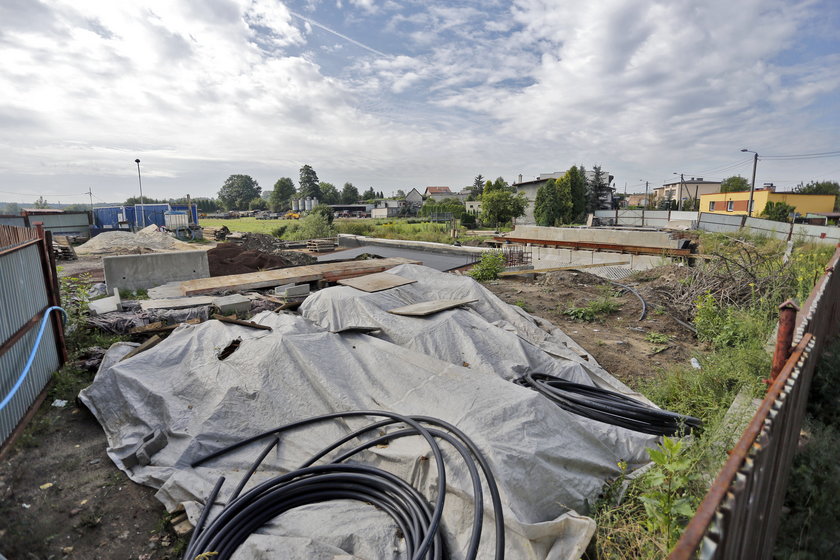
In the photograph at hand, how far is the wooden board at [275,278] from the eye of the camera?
973 centimetres

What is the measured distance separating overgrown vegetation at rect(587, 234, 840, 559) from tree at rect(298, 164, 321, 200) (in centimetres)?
9180

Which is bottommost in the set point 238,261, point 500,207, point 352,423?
point 352,423

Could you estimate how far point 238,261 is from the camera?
545 inches

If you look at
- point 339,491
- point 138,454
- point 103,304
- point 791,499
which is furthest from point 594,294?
point 103,304

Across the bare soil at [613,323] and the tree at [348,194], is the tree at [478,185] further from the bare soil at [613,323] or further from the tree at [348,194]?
the bare soil at [613,323]

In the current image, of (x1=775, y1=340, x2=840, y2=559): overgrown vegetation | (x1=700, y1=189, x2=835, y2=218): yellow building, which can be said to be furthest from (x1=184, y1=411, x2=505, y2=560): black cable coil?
(x1=700, y1=189, x2=835, y2=218): yellow building

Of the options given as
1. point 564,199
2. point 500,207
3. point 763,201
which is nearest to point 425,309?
point 500,207

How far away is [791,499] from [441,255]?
50.9 feet

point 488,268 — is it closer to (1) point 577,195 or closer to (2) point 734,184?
(1) point 577,195

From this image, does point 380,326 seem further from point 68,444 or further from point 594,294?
point 594,294

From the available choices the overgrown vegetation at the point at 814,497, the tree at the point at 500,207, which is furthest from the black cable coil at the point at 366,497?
the tree at the point at 500,207

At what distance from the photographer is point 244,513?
311 cm

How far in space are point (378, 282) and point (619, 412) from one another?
5528mm

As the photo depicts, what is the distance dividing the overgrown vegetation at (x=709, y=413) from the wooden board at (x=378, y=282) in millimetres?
4675
